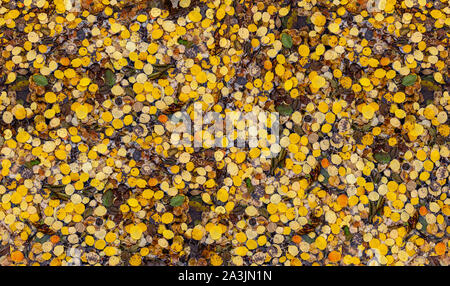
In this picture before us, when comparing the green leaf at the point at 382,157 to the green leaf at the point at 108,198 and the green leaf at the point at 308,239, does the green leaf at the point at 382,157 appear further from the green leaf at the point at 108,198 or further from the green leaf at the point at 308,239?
the green leaf at the point at 108,198

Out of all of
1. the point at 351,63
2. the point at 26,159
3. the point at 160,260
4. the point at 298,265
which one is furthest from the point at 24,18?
the point at 298,265

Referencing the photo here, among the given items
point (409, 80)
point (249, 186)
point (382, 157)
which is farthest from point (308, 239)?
point (409, 80)

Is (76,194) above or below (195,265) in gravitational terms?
above

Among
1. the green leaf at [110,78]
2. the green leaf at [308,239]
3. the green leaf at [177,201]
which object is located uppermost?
the green leaf at [110,78]

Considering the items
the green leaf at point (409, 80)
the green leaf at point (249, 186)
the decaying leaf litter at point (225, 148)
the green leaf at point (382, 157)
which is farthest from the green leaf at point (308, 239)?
the green leaf at point (409, 80)

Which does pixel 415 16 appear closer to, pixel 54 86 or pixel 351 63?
pixel 351 63
